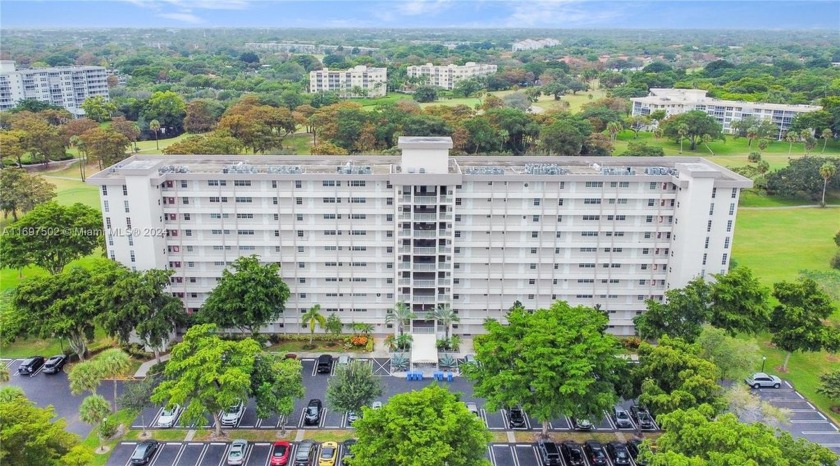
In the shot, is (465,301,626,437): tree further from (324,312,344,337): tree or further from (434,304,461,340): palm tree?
(324,312,344,337): tree

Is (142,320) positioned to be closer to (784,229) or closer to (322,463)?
(322,463)

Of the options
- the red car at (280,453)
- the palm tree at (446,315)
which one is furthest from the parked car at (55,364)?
the palm tree at (446,315)

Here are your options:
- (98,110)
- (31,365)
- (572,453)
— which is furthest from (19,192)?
(98,110)

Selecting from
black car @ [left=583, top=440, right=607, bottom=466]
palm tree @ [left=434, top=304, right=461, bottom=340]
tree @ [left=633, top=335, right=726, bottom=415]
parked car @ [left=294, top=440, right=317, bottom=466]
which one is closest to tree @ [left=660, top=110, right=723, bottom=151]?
palm tree @ [left=434, top=304, right=461, bottom=340]

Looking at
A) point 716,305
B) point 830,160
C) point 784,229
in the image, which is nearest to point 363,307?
point 716,305

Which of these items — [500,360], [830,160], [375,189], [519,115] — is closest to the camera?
[500,360]

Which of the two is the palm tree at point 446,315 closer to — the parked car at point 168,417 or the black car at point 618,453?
the black car at point 618,453
